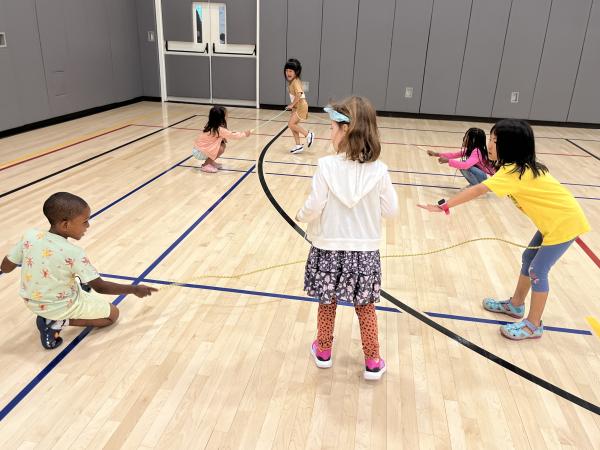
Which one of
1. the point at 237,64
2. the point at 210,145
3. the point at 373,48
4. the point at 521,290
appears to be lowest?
the point at 521,290

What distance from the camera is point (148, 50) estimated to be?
954cm

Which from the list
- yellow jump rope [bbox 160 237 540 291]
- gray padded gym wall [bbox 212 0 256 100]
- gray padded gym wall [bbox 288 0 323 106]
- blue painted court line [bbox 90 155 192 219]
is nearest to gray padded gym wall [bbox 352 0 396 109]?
gray padded gym wall [bbox 288 0 323 106]

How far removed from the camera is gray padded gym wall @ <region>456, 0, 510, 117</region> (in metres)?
8.38

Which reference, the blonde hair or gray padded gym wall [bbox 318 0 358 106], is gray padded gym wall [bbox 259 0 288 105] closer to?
gray padded gym wall [bbox 318 0 358 106]

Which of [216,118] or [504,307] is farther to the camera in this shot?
[216,118]

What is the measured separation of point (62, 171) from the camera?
16.2 feet

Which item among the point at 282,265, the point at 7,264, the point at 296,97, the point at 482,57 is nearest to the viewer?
the point at 7,264

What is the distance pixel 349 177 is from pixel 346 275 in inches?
16.0

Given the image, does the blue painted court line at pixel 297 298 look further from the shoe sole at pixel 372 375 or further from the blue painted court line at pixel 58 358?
the shoe sole at pixel 372 375

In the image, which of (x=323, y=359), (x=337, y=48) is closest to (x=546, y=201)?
(x=323, y=359)

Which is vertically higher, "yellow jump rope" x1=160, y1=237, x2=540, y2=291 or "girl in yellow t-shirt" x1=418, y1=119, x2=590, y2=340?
"girl in yellow t-shirt" x1=418, y1=119, x2=590, y2=340

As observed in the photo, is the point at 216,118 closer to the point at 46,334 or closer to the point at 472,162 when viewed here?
the point at 472,162

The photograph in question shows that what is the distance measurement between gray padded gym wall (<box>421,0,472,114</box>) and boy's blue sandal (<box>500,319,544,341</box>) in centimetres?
739

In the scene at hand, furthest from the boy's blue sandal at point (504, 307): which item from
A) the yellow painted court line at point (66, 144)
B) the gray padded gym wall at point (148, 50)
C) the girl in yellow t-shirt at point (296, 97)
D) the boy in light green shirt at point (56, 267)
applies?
the gray padded gym wall at point (148, 50)
